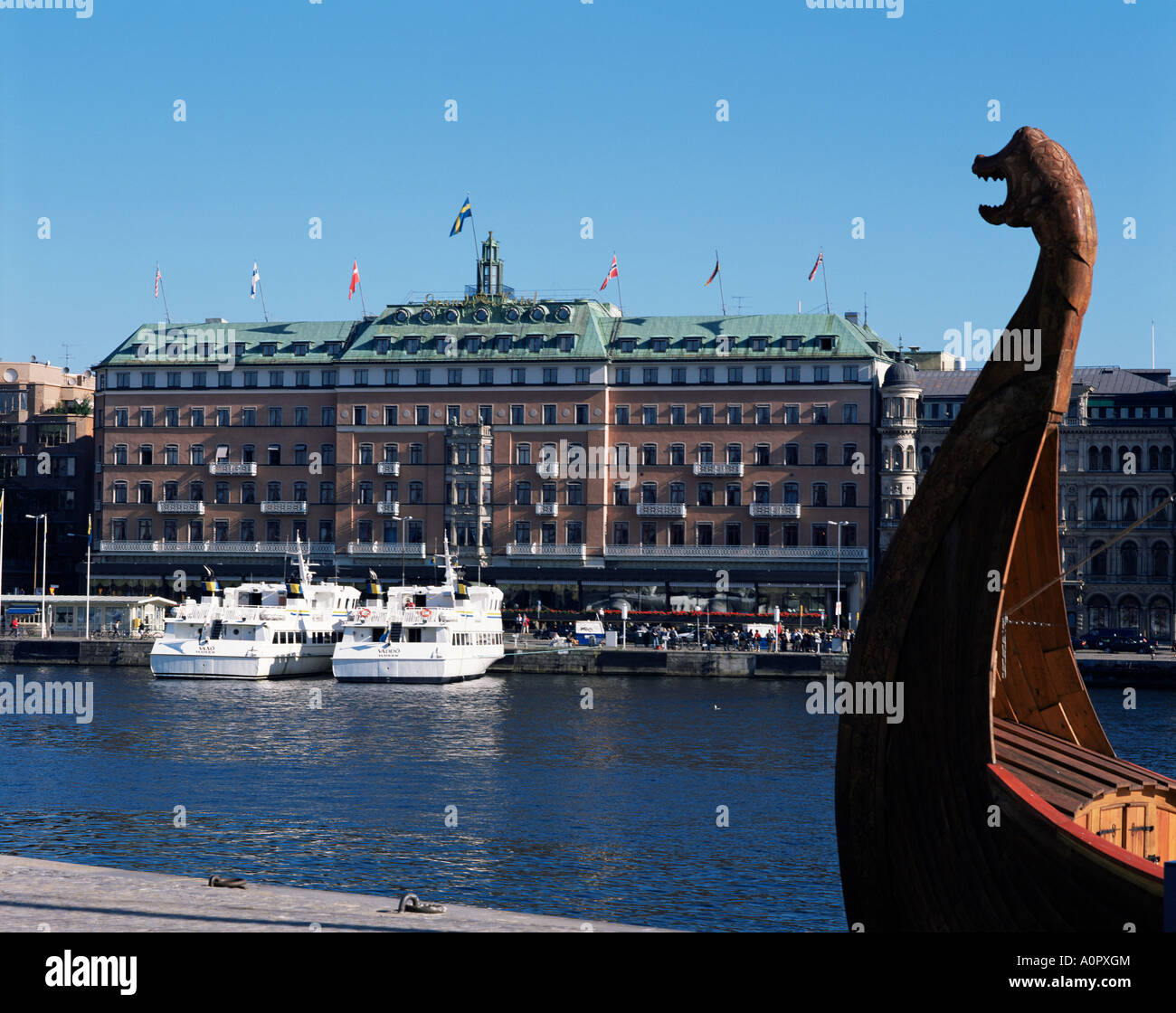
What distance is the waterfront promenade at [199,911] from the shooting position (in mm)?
22406

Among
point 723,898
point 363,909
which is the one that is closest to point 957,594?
point 363,909

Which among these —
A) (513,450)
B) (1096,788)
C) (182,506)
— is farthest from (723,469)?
(1096,788)

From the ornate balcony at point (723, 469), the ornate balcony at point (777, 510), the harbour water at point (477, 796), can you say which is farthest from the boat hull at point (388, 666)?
the ornate balcony at point (777, 510)

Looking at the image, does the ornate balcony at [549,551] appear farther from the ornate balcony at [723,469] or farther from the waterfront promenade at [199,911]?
the waterfront promenade at [199,911]

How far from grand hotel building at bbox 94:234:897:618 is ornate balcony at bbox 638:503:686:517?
17 centimetres

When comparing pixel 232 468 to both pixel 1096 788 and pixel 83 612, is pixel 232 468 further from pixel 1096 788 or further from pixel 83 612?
pixel 1096 788

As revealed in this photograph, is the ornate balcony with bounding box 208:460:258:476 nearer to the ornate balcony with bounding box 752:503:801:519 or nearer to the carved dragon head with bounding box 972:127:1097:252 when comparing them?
the ornate balcony with bounding box 752:503:801:519

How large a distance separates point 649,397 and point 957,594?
367 ft

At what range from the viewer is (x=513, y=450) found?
132750 millimetres

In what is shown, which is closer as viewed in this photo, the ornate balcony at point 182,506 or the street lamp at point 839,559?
the street lamp at point 839,559

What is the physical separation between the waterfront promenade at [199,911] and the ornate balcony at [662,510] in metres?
102

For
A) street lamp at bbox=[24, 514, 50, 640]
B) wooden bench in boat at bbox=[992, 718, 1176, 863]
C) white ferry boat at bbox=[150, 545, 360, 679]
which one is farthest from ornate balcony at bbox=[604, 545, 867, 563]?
wooden bench in boat at bbox=[992, 718, 1176, 863]

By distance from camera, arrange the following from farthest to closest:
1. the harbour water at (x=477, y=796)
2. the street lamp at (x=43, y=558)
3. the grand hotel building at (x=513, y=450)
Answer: the grand hotel building at (x=513, y=450)
the street lamp at (x=43, y=558)
the harbour water at (x=477, y=796)
